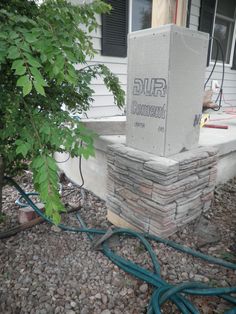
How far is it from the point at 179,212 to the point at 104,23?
236cm

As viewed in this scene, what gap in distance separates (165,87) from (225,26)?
425 cm

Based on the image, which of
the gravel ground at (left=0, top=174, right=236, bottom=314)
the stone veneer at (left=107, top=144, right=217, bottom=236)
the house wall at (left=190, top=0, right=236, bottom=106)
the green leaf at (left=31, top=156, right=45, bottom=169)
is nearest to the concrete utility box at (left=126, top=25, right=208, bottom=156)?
the stone veneer at (left=107, top=144, right=217, bottom=236)

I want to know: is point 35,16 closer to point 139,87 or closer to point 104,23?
point 139,87

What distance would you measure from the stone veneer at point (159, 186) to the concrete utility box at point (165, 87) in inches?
4.8

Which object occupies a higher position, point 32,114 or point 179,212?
point 32,114

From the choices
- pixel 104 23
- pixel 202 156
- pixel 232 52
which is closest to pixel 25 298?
pixel 202 156

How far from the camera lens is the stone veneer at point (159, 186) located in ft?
5.57

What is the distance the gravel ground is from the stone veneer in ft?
0.47

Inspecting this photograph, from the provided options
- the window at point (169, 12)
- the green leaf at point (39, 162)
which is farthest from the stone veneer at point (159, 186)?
the window at point (169, 12)

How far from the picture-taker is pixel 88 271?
1.66 meters

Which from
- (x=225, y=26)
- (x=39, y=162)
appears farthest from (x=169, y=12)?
(x=225, y=26)

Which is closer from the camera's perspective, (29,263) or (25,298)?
(25,298)

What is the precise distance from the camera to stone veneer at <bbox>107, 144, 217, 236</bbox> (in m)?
1.70

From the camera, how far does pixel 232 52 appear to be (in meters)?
5.05
